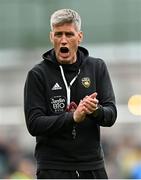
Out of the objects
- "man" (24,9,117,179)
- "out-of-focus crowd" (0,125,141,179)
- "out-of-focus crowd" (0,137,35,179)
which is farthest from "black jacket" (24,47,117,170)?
"out-of-focus crowd" (0,137,35,179)

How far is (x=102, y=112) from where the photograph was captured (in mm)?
5180

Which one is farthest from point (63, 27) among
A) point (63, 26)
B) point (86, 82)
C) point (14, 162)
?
point (14, 162)

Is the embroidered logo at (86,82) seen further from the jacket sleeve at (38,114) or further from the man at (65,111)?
the jacket sleeve at (38,114)

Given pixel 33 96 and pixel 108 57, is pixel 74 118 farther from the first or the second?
pixel 108 57

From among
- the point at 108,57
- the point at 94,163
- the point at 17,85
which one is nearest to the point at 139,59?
the point at 108,57

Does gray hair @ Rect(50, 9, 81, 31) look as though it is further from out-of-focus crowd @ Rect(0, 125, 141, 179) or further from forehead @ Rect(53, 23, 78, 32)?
out-of-focus crowd @ Rect(0, 125, 141, 179)

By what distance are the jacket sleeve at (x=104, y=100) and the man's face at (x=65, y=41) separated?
24 cm

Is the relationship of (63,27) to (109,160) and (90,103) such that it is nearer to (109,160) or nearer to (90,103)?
(90,103)

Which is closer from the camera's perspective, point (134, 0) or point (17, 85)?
point (17, 85)

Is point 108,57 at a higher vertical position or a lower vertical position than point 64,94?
lower

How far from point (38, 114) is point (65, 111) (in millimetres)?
172

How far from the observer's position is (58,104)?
526 cm

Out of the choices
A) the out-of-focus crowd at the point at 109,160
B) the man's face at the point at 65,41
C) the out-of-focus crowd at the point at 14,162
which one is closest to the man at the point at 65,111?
the man's face at the point at 65,41

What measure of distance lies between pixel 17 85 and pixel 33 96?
18.1 metres
